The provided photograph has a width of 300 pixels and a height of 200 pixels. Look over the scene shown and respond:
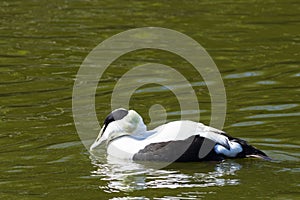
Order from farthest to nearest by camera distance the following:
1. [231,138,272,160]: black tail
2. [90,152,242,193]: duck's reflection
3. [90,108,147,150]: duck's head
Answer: [90,108,147,150]: duck's head → [231,138,272,160]: black tail → [90,152,242,193]: duck's reflection

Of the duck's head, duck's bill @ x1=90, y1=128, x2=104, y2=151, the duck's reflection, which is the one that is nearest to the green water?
the duck's reflection

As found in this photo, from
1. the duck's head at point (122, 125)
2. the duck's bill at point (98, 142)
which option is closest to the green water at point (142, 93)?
the duck's bill at point (98, 142)

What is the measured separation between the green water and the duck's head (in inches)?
12.6

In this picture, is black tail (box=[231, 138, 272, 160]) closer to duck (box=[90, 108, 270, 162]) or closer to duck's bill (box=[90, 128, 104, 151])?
duck (box=[90, 108, 270, 162])

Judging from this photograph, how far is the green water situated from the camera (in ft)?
27.7

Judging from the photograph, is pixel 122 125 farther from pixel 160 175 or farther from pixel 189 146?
pixel 160 175

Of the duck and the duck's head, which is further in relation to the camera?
the duck's head

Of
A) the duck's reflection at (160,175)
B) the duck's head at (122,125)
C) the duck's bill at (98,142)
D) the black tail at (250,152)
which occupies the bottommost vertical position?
the duck's reflection at (160,175)

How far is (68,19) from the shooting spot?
15812 millimetres

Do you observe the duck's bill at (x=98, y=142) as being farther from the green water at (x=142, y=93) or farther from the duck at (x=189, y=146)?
the duck at (x=189, y=146)

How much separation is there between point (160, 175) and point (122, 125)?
1018 mm

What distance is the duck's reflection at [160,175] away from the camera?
27.7ft

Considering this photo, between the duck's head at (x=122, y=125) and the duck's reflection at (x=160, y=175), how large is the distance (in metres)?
0.37

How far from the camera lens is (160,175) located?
873 centimetres
